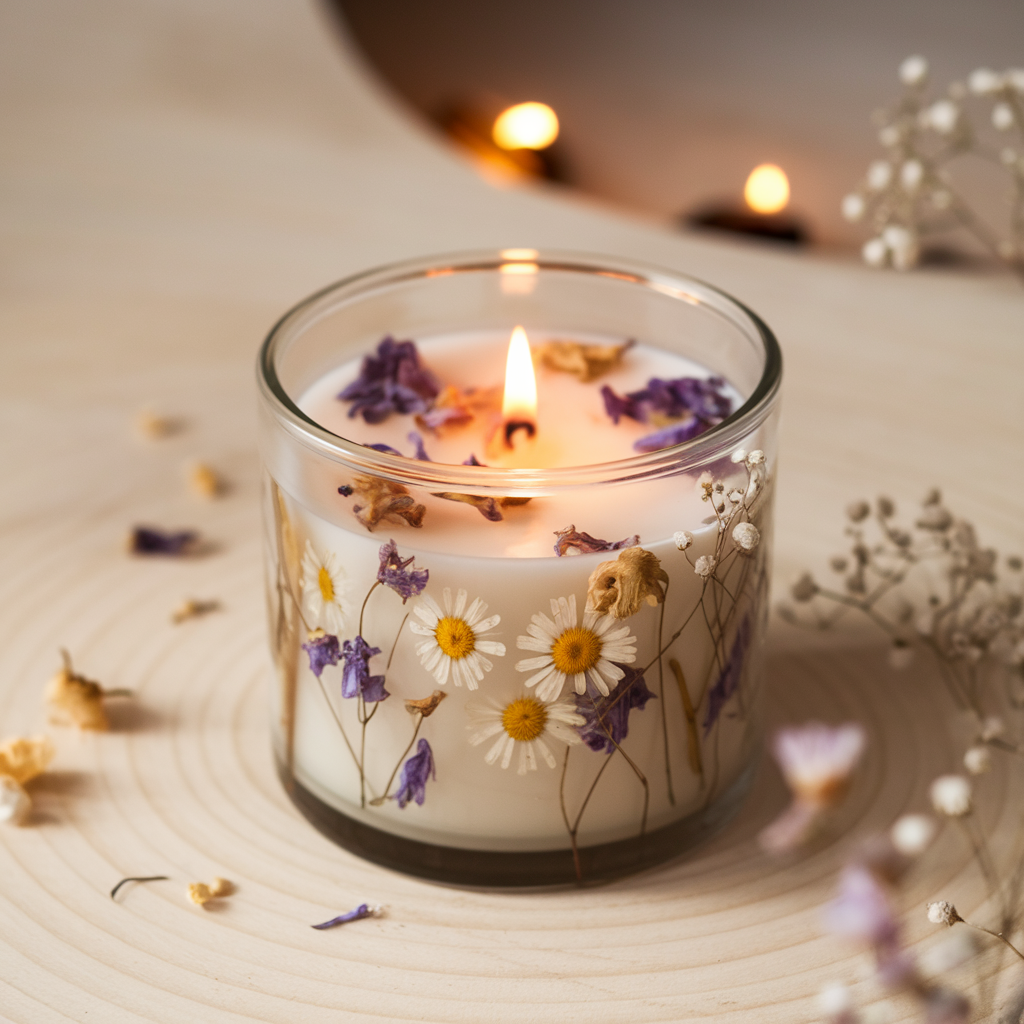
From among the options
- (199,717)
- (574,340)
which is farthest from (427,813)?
(574,340)

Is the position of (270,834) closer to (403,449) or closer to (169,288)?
(403,449)

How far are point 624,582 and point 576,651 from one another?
43mm

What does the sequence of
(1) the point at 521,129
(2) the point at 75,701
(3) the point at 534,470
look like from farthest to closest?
(1) the point at 521,129 → (2) the point at 75,701 → (3) the point at 534,470

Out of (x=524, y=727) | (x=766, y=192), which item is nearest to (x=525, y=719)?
(x=524, y=727)

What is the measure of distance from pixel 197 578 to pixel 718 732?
435mm

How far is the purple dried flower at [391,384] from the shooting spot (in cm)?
76

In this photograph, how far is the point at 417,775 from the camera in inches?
26.4

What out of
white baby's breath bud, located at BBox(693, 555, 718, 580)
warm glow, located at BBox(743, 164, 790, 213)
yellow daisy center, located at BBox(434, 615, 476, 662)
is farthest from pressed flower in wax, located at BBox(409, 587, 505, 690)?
warm glow, located at BBox(743, 164, 790, 213)

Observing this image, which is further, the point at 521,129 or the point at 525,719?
the point at 521,129

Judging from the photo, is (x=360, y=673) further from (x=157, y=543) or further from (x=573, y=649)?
(x=157, y=543)

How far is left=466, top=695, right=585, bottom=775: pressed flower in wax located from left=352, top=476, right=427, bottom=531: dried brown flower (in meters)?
0.10

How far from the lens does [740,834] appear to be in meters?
0.74

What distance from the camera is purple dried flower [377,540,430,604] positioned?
618 mm

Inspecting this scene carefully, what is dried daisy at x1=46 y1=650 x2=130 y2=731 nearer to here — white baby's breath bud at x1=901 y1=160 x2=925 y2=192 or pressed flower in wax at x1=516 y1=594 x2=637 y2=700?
pressed flower in wax at x1=516 y1=594 x2=637 y2=700
